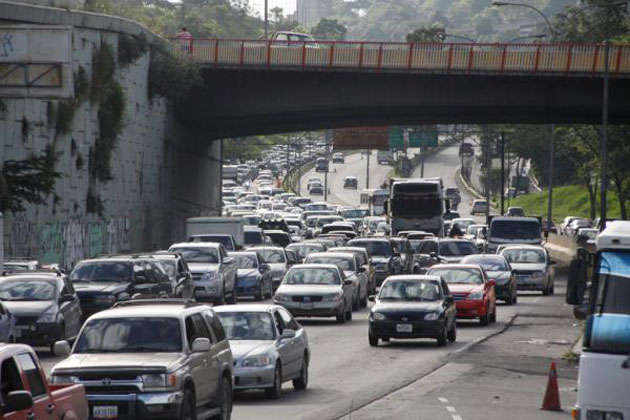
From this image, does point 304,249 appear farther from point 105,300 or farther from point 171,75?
point 105,300

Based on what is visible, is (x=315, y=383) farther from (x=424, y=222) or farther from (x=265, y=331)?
(x=424, y=222)

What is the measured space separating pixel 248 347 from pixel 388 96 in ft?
160

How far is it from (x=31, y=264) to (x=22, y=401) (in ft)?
88.9

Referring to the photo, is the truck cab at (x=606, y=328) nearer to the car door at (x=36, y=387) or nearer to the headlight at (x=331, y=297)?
the car door at (x=36, y=387)

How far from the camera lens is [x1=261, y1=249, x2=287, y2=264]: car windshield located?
2147 inches

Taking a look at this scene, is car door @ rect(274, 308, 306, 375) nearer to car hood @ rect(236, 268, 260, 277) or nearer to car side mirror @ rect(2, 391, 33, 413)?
car side mirror @ rect(2, 391, 33, 413)

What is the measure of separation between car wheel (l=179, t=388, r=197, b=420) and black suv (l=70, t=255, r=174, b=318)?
1684cm

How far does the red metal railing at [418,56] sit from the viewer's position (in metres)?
67.1

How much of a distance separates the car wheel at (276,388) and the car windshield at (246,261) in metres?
25.5

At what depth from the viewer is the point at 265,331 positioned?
23703 millimetres

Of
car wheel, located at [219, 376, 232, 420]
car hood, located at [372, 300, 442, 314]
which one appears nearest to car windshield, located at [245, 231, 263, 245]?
car hood, located at [372, 300, 442, 314]

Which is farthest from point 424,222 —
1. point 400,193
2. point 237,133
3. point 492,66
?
point 237,133

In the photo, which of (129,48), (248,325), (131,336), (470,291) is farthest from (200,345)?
(129,48)

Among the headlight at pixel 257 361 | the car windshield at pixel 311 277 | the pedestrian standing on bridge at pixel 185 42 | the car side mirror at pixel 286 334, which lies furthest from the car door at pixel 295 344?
the pedestrian standing on bridge at pixel 185 42
